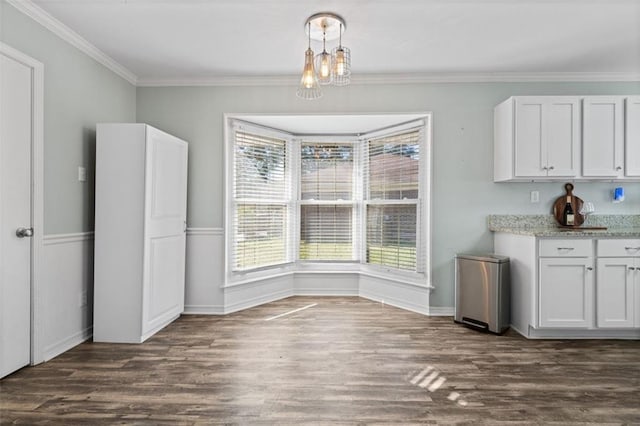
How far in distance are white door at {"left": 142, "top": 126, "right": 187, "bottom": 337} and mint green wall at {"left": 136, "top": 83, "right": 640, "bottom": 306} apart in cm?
30

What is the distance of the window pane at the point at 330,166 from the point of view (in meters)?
4.52

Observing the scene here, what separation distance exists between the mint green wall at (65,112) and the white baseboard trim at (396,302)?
3.04 meters

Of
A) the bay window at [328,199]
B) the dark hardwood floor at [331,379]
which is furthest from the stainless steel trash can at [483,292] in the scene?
the bay window at [328,199]

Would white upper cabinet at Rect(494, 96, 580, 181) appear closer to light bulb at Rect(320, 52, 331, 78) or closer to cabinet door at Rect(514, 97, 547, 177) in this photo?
cabinet door at Rect(514, 97, 547, 177)

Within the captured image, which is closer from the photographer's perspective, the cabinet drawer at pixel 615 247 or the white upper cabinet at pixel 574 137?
the cabinet drawer at pixel 615 247

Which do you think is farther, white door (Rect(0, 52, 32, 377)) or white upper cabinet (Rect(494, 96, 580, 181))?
white upper cabinet (Rect(494, 96, 580, 181))

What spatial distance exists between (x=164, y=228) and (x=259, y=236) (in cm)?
120

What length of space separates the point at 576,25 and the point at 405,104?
1524 mm

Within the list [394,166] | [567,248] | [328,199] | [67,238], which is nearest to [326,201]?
[328,199]

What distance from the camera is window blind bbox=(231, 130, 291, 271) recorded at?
3.97 metres

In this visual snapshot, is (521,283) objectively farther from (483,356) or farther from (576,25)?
(576,25)

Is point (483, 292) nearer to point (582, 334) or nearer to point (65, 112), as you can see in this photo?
point (582, 334)

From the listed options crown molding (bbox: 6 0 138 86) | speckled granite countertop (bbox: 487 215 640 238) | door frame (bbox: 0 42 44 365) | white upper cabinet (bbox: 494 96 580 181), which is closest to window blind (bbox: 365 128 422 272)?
speckled granite countertop (bbox: 487 215 640 238)

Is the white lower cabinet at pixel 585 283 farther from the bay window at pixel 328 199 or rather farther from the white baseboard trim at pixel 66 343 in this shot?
the white baseboard trim at pixel 66 343
